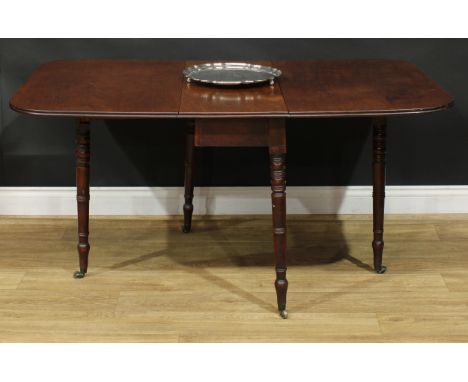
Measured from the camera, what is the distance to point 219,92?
9.20ft

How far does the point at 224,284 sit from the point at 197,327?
316mm

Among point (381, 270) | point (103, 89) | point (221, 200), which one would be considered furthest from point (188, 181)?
point (381, 270)

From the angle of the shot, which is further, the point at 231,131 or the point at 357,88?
the point at 357,88

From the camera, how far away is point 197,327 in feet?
9.18

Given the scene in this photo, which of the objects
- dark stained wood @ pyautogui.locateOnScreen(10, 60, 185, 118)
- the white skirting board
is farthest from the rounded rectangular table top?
the white skirting board

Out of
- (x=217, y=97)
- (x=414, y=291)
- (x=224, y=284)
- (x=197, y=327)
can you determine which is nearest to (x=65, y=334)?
(x=197, y=327)

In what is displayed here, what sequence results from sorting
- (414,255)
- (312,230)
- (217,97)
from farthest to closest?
(312,230)
(414,255)
(217,97)

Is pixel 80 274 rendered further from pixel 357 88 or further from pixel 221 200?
pixel 357 88

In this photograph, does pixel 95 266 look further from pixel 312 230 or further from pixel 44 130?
pixel 312 230

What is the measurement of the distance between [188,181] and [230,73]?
23.4 inches

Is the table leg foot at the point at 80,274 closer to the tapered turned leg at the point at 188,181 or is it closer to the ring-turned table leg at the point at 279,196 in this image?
the tapered turned leg at the point at 188,181

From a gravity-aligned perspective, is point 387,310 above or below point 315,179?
below

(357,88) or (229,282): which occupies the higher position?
(357,88)
